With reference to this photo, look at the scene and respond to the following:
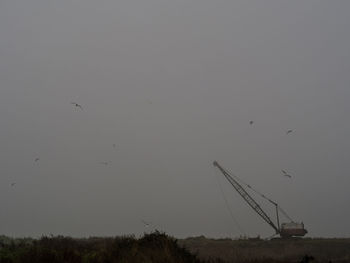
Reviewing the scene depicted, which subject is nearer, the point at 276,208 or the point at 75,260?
the point at 75,260

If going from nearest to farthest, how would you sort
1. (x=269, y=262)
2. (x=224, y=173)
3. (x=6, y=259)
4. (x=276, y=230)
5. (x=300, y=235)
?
(x=6, y=259) → (x=269, y=262) → (x=300, y=235) → (x=276, y=230) → (x=224, y=173)

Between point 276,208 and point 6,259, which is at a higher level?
point 276,208

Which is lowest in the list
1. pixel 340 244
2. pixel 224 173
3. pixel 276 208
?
pixel 340 244

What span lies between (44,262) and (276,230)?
5856 cm

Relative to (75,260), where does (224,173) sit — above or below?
above

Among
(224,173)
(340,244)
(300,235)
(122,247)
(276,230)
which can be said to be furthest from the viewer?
(224,173)

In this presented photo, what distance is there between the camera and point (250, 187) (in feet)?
222

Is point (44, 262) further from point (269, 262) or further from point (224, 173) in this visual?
point (224, 173)

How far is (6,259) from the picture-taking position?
11.5 meters

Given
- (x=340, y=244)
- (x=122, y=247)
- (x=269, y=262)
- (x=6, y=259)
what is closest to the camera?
(x=6, y=259)

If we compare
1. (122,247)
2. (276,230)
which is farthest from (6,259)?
(276,230)

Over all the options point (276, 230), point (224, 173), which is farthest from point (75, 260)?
point (224, 173)

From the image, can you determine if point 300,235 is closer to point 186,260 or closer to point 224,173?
point 224,173

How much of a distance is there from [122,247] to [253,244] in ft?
115
